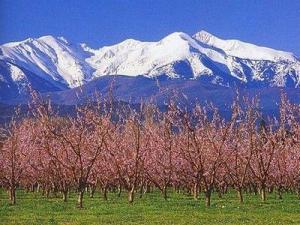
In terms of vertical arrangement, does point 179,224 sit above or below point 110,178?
below

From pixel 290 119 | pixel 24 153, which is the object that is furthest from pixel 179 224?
pixel 24 153

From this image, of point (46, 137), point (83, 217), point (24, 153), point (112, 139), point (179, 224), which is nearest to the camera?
point (179, 224)

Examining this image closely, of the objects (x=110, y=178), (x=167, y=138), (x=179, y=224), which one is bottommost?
(x=179, y=224)

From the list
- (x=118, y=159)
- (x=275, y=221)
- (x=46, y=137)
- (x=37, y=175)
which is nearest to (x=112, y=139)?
(x=118, y=159)

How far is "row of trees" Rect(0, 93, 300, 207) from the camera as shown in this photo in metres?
44.5

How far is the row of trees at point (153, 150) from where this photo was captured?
4447 centimetres

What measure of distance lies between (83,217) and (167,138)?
78.1 ft

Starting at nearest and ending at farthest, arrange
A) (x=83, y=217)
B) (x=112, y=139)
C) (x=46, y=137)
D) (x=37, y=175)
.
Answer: (x=83, y=217), (x=46, y=137), (x=112, y=139), (x=37, y=175)

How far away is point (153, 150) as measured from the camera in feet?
184

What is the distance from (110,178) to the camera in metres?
52.4

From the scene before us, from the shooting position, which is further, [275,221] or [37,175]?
[37,175]

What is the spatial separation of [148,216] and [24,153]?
28836mm

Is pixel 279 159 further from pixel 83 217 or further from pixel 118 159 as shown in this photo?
pixel 83 217

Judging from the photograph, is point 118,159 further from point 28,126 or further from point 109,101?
point 28,126
